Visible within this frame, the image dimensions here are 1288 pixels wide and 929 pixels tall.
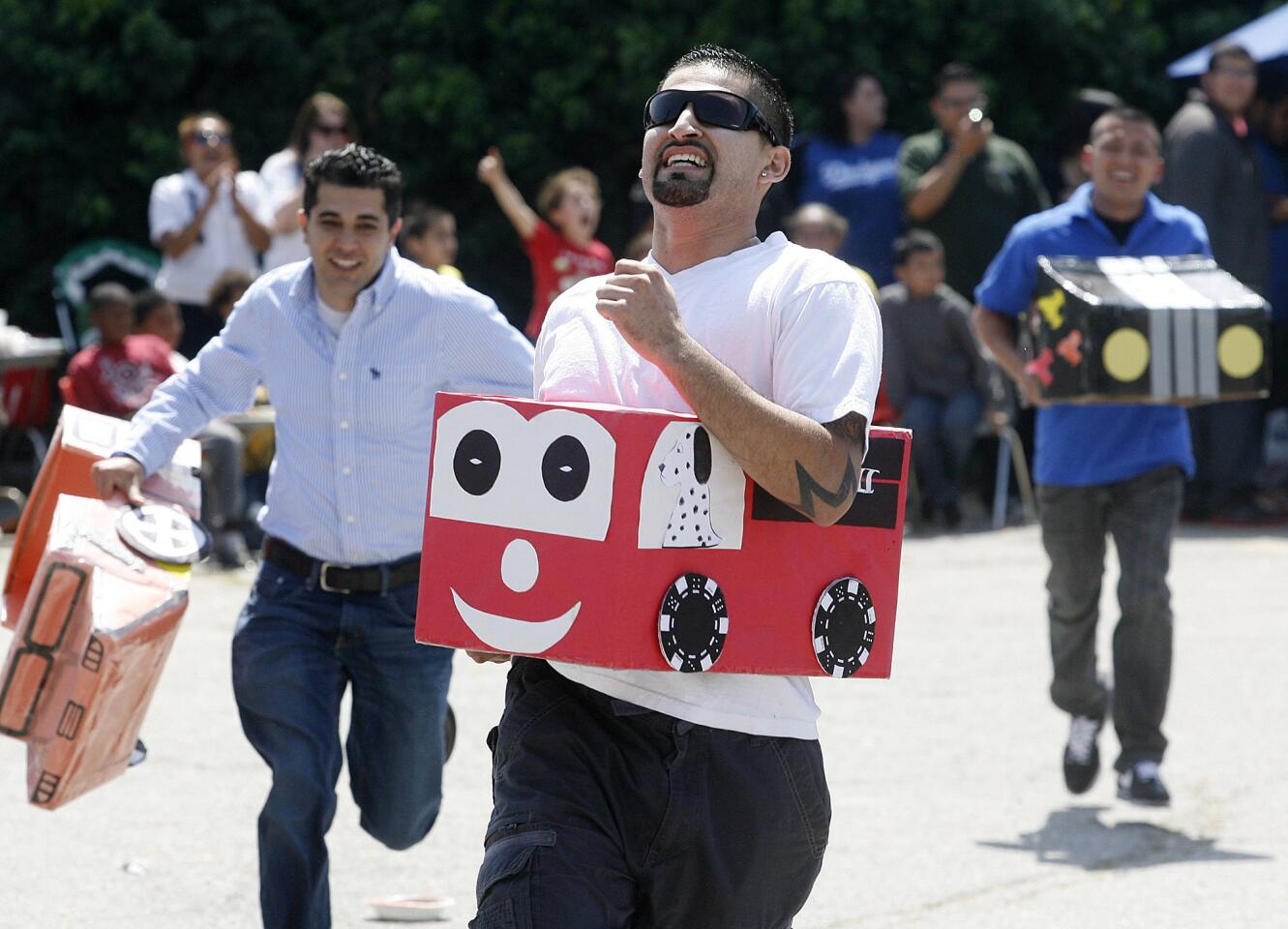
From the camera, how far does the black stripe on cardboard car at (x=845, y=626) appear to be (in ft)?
12.0

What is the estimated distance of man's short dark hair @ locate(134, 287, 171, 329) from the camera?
11.7m

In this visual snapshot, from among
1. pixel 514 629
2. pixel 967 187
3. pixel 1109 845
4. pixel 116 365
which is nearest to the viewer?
pixel 514 629

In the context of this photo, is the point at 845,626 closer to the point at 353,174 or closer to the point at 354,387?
the point at 354,387

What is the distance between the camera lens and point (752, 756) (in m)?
3.63

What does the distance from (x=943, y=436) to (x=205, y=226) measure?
4391mm

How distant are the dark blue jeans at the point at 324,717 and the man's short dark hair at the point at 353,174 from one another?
971 mm

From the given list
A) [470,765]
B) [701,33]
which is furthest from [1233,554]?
[470,765]

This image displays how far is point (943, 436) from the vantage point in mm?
12805

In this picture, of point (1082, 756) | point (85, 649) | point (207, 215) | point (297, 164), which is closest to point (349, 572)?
point (85, 649)

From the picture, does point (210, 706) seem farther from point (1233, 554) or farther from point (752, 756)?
point (1233, 554)

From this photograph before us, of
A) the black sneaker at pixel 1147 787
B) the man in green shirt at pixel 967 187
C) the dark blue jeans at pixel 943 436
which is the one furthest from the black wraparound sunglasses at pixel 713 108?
the man in green shirt at pixel 967 187

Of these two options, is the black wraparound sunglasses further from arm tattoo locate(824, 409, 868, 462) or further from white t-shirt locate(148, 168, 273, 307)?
white t-shirt locate(148, 168, 273, 307)

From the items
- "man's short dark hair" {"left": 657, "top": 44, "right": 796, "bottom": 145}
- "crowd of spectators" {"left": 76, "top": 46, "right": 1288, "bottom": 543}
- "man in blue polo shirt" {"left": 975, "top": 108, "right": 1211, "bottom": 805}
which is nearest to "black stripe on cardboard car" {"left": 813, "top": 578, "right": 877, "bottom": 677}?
"man's short dark hair" {"left": 657, "top": 44, "right": 796, "bottom": 145}

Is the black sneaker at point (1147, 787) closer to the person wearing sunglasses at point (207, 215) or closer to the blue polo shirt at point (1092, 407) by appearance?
the blue polo shirt at point (1092, 407)
